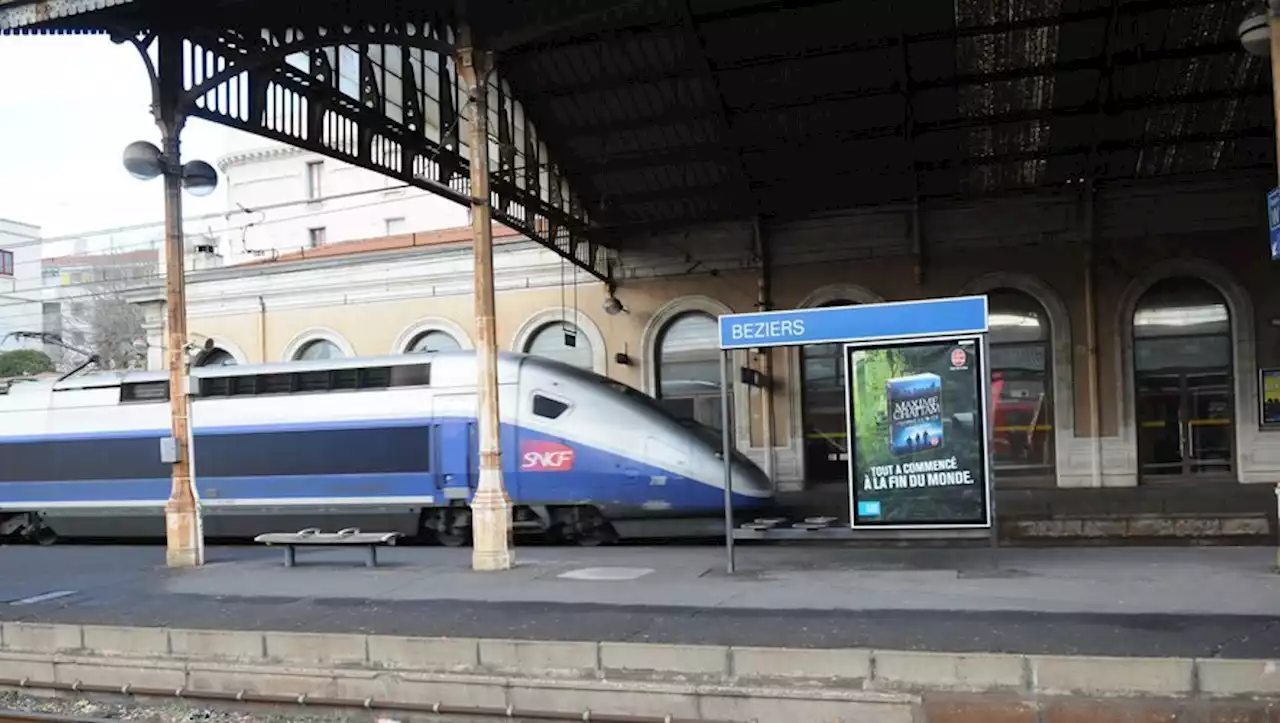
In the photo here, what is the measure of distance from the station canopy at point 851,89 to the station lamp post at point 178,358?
5.96ft

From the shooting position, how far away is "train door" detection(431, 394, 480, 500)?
1520 centimetres

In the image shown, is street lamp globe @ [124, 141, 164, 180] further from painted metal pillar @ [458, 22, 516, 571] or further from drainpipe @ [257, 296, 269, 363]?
drainpipe @ [257, 296, 269, 363]

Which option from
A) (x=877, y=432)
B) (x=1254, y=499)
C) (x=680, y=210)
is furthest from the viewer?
(x=680, y=210)

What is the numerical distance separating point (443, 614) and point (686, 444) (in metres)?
6.18

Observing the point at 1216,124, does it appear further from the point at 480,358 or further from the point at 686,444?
the point at 480,358

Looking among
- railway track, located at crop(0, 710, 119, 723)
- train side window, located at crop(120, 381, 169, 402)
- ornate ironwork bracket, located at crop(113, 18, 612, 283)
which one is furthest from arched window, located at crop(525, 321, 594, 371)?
railway track, located at crop(0, 710, 119, 723)

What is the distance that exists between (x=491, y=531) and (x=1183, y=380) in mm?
14369

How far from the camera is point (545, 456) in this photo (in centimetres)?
1497

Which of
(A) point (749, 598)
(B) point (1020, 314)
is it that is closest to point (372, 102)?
(A) point (749, 598)

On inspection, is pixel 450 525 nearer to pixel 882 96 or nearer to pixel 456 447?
pixel 456 447

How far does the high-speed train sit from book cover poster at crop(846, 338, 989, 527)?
13.1 ft

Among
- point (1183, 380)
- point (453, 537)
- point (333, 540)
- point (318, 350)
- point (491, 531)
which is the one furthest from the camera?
point (318, 350)

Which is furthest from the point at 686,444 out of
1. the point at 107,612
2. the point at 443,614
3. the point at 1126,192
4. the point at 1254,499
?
the point at 1126,192

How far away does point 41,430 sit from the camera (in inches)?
707
